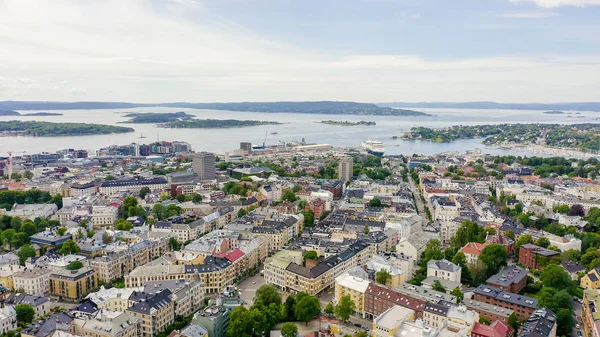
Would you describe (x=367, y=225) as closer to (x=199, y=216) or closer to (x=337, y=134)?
(x=199, y=216)

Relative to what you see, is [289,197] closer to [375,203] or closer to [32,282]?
[375,203]

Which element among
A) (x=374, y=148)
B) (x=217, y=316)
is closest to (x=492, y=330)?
(x=217, y=316)

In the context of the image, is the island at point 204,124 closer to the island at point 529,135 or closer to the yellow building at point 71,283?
the island at point 529,135

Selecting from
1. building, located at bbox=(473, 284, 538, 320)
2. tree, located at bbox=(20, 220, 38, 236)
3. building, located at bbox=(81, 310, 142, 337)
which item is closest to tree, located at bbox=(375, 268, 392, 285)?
building, located at bbox=(473, 284, 538, 320)

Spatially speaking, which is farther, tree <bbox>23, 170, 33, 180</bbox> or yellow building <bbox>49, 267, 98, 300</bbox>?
tree <bbox>23, 170, 33, 180</bbox>

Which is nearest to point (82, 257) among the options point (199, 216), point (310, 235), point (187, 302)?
point (187, 302)

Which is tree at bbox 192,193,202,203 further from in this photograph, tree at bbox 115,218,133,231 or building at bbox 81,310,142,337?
building at bbox 81,310,142,337
